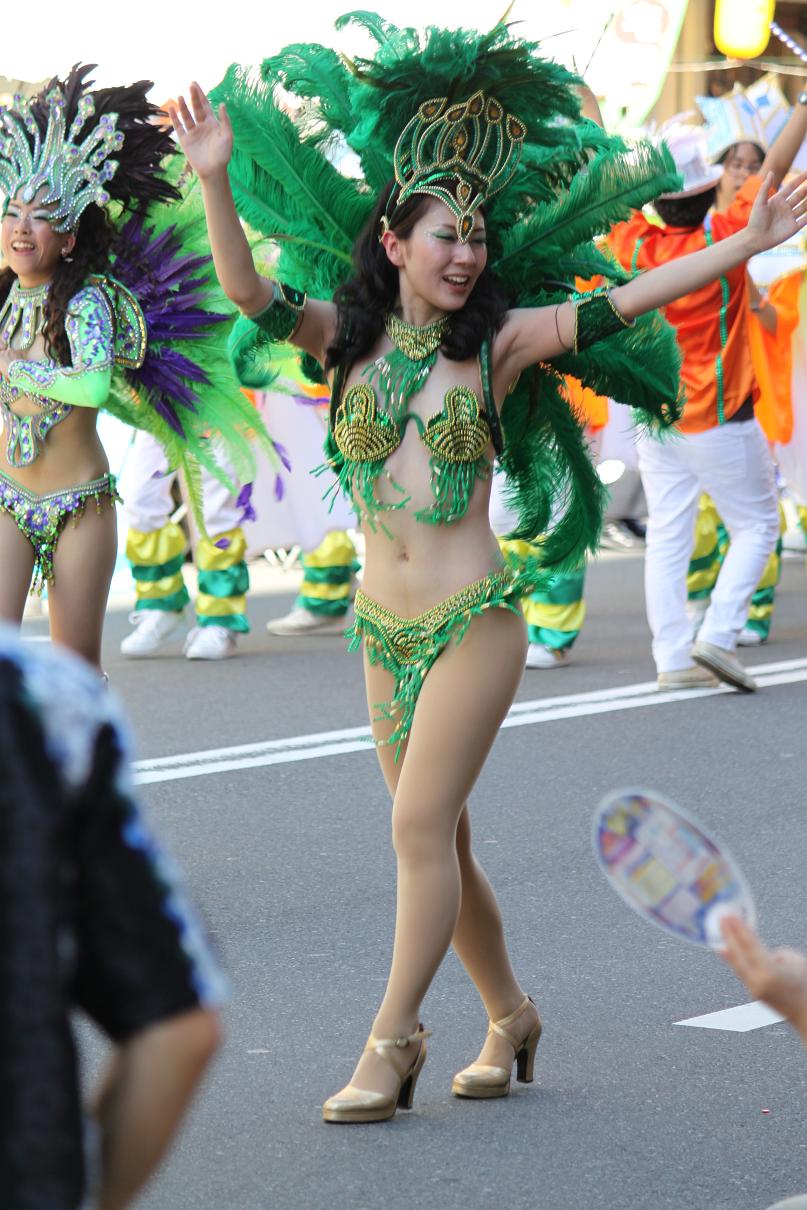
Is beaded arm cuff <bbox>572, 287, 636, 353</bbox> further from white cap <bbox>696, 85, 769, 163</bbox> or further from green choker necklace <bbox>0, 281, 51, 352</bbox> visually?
white cap <bbox>696, 85, 769, 163</bbox>

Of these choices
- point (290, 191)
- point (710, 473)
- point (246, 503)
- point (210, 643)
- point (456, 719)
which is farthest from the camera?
point (210, 643)

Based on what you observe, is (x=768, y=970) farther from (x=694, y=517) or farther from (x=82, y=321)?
(x=694, y=517)

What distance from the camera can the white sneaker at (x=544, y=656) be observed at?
28.8 feet

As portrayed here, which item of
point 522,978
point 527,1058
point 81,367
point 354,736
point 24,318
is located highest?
point 24,318

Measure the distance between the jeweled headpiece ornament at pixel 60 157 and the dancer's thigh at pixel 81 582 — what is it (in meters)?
0.86

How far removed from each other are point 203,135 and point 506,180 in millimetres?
611

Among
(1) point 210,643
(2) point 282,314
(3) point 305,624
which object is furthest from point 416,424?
(3) point 305,624

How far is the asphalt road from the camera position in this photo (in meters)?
3.37

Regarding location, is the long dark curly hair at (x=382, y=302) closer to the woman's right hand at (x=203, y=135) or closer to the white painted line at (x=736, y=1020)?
the woman's right hand at (x=203, y=135)

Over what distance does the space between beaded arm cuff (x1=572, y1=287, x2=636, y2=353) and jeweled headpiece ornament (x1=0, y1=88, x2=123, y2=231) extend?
2095mm

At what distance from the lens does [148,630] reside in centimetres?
939

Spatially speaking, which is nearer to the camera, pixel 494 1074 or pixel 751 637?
pixel 494 1074

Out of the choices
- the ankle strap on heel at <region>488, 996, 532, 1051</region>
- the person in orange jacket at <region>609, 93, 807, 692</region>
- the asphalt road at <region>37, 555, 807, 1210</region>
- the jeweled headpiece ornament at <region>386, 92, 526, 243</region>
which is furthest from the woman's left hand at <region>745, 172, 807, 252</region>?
the person in orange jacket at <region>609, 93, 807, 692</region>

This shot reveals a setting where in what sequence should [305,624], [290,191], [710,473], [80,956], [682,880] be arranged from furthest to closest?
[305,624] < [710,473] < [290,191] < [682,880] < [80,956]
